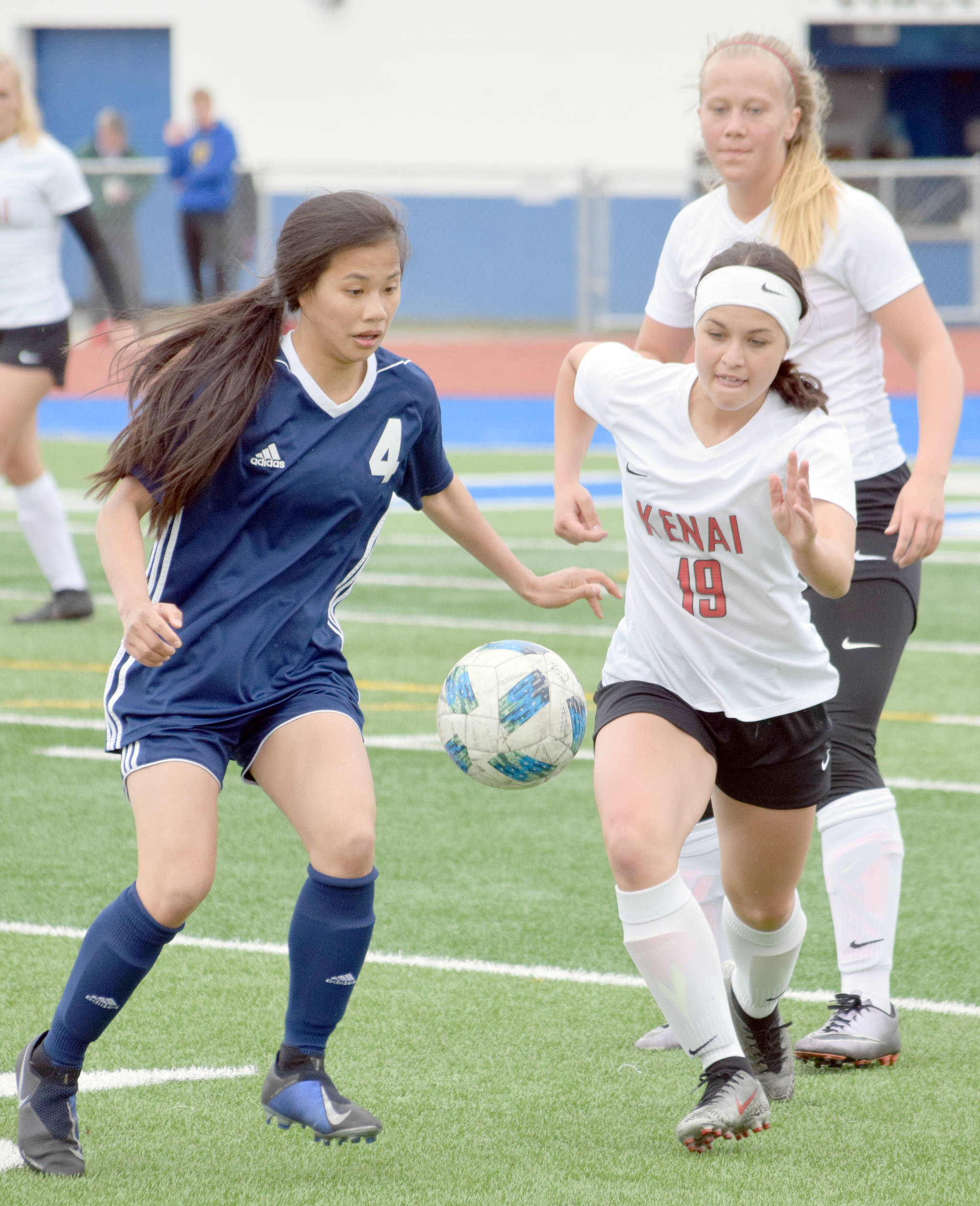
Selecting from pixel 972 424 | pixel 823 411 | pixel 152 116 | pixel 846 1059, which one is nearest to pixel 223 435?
pixel 823 411

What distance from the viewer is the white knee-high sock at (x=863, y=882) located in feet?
14.5

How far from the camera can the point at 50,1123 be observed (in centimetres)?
356

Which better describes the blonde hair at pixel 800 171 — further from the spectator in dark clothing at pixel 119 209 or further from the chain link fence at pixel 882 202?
the spectator in dark clothing at pixel 119 209

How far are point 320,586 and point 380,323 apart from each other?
1.81ft

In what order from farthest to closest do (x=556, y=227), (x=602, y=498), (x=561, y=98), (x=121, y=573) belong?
(x=561, y=98) < (x=556, y=227) < (x=602, y=498) < (x=121, y=573)

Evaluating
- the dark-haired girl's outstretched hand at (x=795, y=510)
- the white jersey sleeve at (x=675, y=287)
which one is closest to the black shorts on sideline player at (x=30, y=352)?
the white jersey sleeve at (x=675, y=287)

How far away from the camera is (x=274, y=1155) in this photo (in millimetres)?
3668

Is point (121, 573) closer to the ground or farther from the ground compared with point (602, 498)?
farther from the ground

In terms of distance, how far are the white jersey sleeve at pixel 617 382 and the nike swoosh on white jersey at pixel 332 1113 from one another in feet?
5.06

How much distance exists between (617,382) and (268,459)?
841 mm

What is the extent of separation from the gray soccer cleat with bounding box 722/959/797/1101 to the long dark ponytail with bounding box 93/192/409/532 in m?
1.68

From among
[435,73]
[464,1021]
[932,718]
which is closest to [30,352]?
[932,718]

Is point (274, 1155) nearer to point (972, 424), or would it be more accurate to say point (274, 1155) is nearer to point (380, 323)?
point (380, 323)

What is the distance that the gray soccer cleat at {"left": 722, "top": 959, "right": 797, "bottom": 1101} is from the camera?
163 inches
